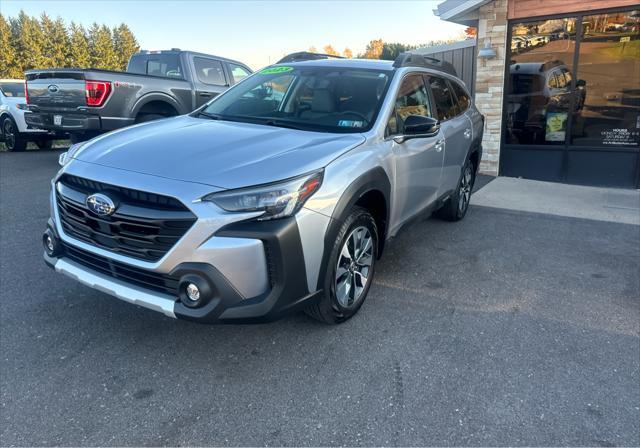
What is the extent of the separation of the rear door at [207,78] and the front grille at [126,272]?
6389mm

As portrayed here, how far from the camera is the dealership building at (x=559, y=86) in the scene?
816 cm

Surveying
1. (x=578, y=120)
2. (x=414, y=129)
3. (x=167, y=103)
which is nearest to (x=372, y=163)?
(x=414, y=129)

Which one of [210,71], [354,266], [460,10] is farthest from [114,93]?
[460,10]

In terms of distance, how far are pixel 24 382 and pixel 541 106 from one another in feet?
28.7

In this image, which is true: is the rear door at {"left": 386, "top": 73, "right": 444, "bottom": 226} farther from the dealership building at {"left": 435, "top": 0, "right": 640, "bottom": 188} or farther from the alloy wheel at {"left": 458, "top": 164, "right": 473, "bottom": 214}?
the dealership building at {"left": 435, "top": 0, "right": 640, "bottom": 188}

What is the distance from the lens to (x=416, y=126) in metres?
3.79

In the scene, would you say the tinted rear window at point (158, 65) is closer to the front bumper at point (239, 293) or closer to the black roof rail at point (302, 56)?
the black roof rail at point (302, 56)

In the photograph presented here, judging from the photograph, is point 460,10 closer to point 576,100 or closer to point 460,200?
point 576,100

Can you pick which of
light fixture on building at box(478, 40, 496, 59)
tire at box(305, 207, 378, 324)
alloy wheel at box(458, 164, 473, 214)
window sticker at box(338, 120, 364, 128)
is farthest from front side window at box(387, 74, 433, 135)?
light fixture on building at box(478, 40, 496, 59)

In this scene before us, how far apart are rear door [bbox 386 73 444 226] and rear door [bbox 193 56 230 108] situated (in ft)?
18.0

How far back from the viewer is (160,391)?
2.71m

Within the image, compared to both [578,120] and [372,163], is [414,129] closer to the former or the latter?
[372,163]

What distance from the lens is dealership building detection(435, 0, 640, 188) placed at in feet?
26.8

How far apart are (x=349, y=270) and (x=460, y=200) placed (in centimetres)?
305
